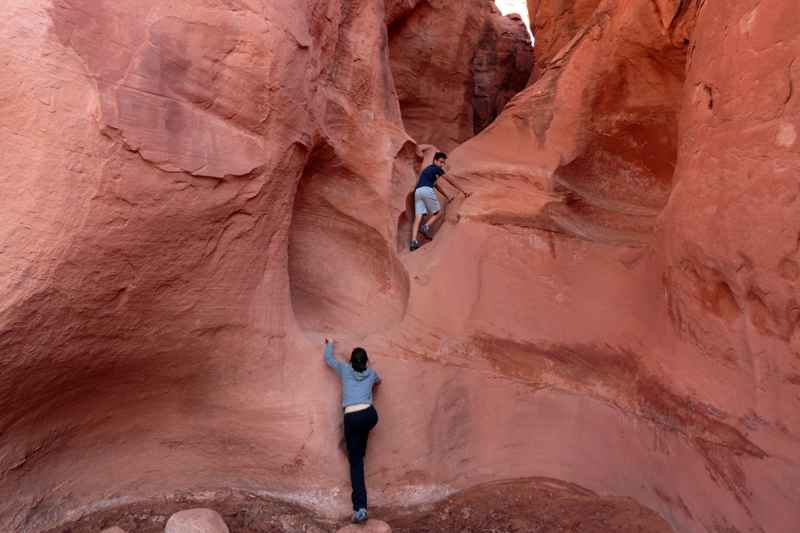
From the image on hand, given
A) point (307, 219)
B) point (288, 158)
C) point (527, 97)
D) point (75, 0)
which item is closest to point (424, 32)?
point (527, 97)

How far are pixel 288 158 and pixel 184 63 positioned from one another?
81 centimetres

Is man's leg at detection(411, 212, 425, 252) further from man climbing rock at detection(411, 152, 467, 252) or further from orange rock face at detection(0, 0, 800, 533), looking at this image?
orange rock face at detection(0, 0, 800, 533)

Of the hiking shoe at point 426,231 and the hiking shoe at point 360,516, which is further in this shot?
the hiking shoe at point 426,231

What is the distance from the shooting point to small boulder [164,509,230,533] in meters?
3.18

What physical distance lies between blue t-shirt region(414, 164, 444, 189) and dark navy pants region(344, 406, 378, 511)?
2.04 m

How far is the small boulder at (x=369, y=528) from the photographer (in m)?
3.53

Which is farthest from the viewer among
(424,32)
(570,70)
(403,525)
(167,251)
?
(424,32)

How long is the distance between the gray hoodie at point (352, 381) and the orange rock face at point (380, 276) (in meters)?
0.13

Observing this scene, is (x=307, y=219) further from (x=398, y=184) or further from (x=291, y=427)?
(x=291, y=427)

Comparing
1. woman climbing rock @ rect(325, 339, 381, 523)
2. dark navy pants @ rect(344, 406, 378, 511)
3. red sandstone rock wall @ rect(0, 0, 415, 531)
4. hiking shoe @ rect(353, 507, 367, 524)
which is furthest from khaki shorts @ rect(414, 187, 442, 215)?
hiking shoe @ rect(353, 507, 367, 524)

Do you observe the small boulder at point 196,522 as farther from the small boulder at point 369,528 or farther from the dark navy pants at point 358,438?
the dark navy pants at point 358,438

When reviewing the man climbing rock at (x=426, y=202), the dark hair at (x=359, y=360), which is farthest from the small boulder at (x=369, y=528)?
the man climbing rock at (x=426, y=202)

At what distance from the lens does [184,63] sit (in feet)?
11.0

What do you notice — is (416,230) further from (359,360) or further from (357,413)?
(357,413)
